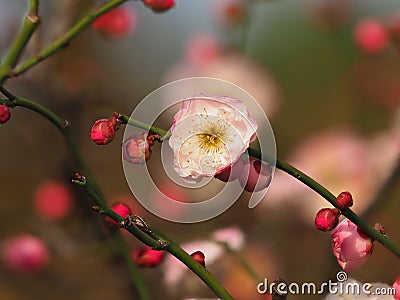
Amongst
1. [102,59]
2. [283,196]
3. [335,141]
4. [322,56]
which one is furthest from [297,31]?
[283,196]

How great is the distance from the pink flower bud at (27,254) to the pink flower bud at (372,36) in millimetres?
608

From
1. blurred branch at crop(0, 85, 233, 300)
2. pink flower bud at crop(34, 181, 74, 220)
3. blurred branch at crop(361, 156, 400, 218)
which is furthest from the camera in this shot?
pink flower bud at crop(34, 181, 74, 220)

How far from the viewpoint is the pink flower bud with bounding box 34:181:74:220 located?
116 cm

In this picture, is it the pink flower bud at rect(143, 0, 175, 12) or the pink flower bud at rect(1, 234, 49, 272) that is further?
the pink flower bud at rect(1, 234, 49, 272)

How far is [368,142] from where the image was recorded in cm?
130

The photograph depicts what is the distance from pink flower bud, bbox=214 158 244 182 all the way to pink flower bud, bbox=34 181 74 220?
0.73 metres

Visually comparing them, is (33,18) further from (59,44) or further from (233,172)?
(233,172)

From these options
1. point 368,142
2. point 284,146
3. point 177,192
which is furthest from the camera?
point 284,146

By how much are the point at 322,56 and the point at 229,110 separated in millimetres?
2147

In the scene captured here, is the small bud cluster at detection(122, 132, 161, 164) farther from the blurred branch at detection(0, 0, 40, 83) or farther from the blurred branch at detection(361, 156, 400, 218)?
the blurred branch at detection(361, 156, 400, 218)

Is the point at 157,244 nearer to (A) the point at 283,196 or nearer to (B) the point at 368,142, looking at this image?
(A) the point at 283,196

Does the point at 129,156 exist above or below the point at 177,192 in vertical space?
below

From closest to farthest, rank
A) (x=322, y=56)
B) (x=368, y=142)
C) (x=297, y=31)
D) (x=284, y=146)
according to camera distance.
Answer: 1. (x=368, y=142)
2. (x=284, y=146)
3. (x=322, y=56)
4. (x=297, y=31)

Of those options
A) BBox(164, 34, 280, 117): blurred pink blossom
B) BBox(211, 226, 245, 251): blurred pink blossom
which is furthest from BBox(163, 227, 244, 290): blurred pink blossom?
BBox(164, 34, 280, 117): blurred pink blossom
